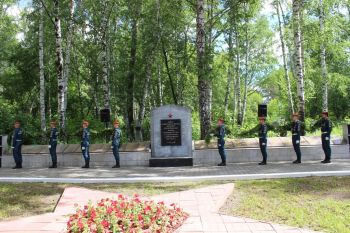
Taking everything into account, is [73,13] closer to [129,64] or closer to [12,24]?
[129,64]

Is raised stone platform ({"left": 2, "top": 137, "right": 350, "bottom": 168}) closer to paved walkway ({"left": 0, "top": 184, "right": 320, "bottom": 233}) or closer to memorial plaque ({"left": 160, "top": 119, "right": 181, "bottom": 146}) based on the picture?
memorial plaque ({"left": 160, "top": 119, "right": 181, "bottom": 146})

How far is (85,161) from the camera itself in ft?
49.6

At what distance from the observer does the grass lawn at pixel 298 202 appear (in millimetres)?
7770

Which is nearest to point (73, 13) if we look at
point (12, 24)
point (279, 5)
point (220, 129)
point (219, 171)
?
point (220, 129)

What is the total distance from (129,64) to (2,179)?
13.9 metres

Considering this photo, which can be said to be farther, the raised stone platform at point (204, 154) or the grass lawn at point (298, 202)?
the raised stone platform at point (204, 154)

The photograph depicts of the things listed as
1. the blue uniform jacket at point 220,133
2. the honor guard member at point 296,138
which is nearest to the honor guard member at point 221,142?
the blue uniform jacket at point 220,133

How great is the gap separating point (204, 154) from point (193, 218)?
7.40 meters

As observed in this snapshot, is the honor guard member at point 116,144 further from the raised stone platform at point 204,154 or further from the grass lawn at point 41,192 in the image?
the grass lawn at point 41,192

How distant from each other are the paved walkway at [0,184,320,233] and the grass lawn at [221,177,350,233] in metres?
0.32

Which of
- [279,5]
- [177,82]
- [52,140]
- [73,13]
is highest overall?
[279,5]

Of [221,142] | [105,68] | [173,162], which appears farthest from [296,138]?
[105,68]

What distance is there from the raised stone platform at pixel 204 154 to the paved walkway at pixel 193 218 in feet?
16.5

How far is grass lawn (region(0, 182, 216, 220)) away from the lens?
903cm
